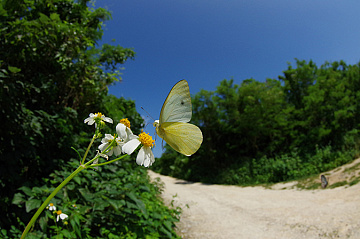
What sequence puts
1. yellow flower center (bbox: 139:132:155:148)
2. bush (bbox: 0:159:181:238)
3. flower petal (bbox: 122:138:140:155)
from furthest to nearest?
bush (bbox: 0:159:181:238) → yellow flower center (bbox: 139:132:155:148) → flower petal (bbox: 122:138:140:155)

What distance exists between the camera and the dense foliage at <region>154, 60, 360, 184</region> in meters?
11.7

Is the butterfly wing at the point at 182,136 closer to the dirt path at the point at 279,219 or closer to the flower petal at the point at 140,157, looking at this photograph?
the flower petal at the point at 140,157

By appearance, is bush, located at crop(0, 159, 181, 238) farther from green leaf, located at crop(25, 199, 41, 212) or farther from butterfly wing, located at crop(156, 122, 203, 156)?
butterfly wing, located at crop(156, 122, 203, 156)

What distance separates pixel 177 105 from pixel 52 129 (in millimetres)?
2477

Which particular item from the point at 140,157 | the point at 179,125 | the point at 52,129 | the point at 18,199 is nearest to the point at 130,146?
the point at 140,157

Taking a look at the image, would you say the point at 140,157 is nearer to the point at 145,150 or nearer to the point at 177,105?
the point at 145,150

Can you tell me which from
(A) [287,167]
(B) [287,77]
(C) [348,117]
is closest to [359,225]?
(A) [287,167]

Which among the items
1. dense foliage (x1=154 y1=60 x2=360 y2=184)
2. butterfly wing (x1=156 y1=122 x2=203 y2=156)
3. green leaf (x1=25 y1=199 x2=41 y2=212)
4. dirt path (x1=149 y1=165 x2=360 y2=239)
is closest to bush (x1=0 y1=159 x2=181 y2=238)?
green leaf (x1=25 y1=199 x2=41 y2=212)

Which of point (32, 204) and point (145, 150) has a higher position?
→ point (145, 150)

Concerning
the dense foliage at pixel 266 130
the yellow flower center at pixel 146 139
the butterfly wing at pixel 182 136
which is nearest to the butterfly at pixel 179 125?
the butterfly wing at pixel 182 136

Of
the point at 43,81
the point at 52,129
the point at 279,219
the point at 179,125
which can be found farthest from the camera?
the point at 279,219

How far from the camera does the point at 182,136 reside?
1040 mm

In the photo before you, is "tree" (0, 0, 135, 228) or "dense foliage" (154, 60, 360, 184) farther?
"dense foliage" (154, 60, 360, 184)

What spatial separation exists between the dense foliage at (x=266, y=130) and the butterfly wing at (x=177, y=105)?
11192 mm
